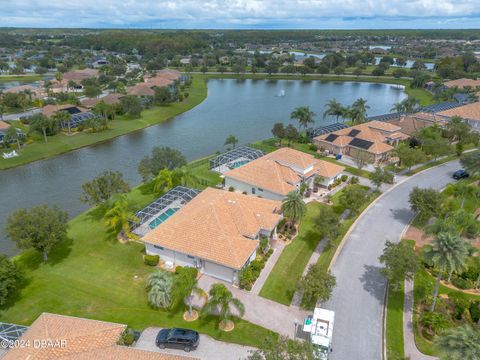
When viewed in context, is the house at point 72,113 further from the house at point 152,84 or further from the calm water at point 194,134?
the house at point 152,84

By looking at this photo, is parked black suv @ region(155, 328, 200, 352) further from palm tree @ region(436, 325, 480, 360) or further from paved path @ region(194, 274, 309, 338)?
palm tree @ region(436, 325, 480, 360)

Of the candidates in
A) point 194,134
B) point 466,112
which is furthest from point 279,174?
point 466,112

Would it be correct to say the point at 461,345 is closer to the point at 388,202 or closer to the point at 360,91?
the point at 388,202

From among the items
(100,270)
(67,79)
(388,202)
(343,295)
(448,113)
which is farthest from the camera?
A: (67,79)

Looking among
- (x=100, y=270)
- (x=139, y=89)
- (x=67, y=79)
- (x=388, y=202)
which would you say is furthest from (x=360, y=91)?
(x=100, y=270)

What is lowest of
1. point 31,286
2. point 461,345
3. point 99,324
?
point 31,286

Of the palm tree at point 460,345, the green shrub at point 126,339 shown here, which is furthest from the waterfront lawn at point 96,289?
the palm tree at point 460,345
